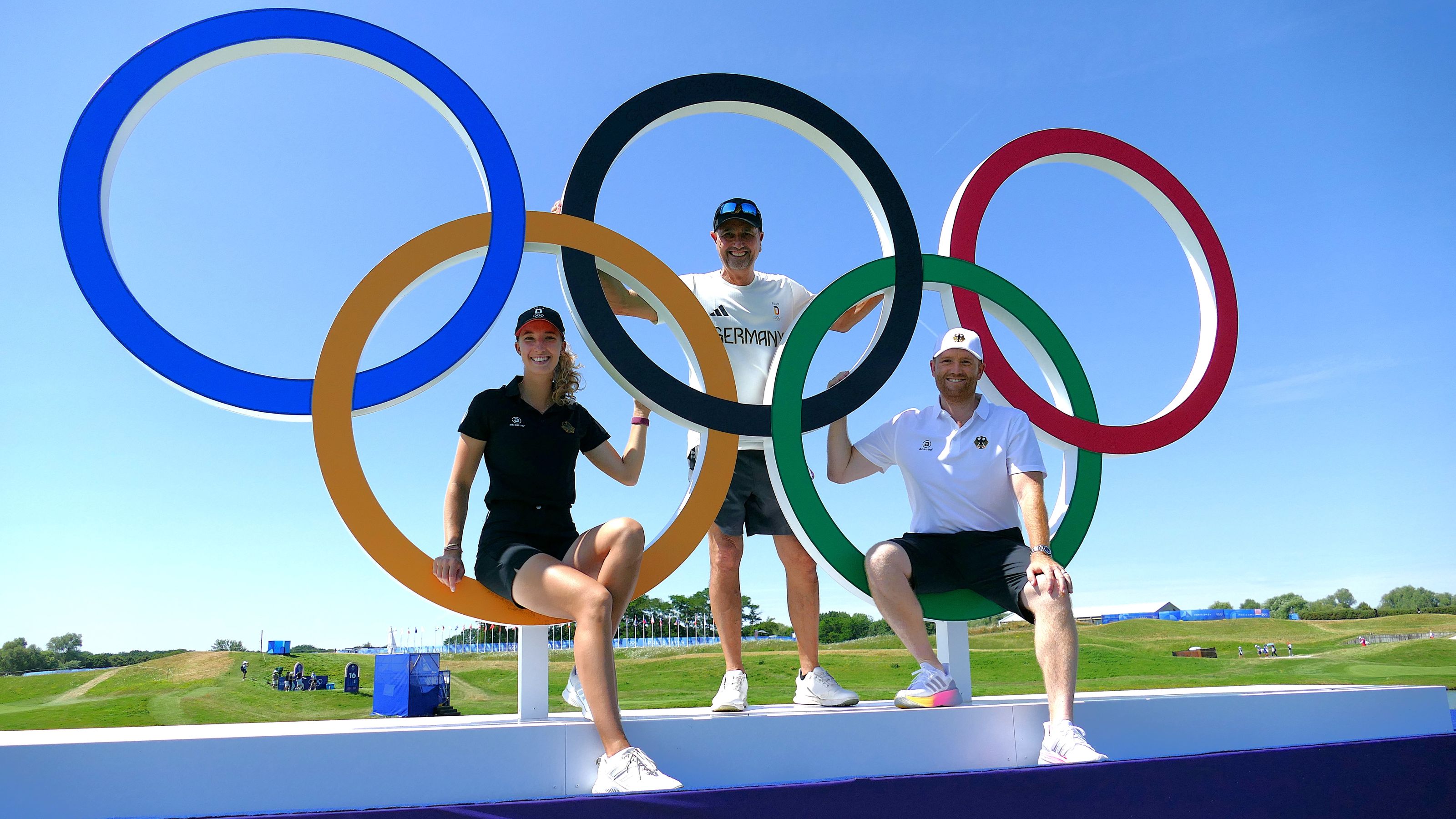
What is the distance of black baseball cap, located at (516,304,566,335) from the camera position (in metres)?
3.50

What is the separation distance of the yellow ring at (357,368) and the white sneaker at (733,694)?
1.83ft

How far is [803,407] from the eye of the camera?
13.1ft

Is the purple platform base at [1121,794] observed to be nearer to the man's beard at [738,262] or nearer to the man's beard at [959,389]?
the man's beard at [959,389]

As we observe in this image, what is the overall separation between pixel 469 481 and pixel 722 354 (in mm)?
1279

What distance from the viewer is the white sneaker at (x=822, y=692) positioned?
3.76 metres

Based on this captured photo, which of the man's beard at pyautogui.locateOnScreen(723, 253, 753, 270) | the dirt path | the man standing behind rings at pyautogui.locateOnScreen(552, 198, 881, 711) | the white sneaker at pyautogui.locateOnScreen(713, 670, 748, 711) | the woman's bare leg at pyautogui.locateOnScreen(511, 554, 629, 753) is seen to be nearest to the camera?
the woman's bare leg at pyautogui.locateOnScreen(511, 554, 629, 753)

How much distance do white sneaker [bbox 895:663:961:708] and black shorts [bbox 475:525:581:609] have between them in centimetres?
156

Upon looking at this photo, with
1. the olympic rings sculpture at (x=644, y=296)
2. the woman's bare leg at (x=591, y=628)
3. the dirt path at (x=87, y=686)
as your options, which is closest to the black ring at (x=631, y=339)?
the olympic rings sculpture at (x=644, y=296)

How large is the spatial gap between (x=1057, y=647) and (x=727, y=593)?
→ 1458mm

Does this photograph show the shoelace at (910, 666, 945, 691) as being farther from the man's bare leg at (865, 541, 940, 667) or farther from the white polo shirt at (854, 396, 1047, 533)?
the white polo shirt at (854, 396, 1047, 533)

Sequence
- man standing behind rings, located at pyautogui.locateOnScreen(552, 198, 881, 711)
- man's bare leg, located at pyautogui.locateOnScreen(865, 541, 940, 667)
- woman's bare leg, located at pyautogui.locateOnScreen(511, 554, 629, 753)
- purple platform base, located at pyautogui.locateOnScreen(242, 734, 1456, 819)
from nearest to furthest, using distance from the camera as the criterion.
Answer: purple platform base, located at pyautogui.locateOnScreen(242, 734, 1456, 819), woman's bare leg, located at pyautogui.locateOnScreen(511, 554, 629, 753), man's bare leg, located at pyautogui.locateOnScreen(865, 541, 940, 667), man standing behind rings, located at pyautogui.locateOnScreen(552, 198, 881, 711)

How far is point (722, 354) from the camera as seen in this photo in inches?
155

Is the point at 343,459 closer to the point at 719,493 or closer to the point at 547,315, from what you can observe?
the point at 547,315

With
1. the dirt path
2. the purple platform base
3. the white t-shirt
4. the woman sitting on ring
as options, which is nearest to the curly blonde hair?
the woman sitting on ring
